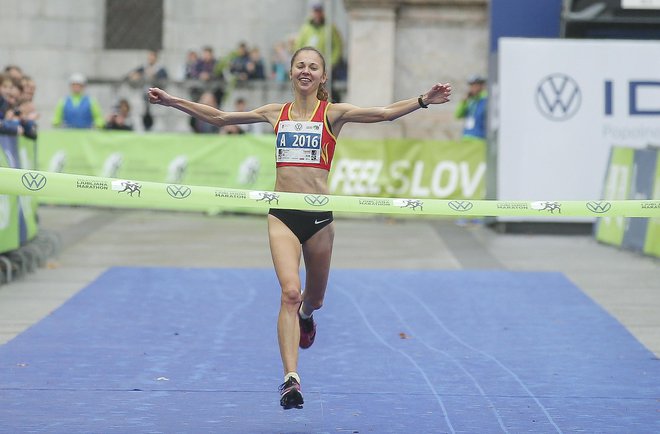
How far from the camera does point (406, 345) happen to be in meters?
11.1

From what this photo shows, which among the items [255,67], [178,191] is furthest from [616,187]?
[178,191]

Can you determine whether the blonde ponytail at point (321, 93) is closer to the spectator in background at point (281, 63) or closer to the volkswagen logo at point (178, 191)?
the volkswagen logo at point (178, 191)

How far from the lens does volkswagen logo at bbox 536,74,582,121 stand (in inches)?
808

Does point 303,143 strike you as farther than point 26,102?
No

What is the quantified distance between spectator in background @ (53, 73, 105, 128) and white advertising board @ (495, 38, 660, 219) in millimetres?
8118

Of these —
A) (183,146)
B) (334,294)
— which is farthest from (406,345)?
(183,146)

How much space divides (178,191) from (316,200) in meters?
0.80

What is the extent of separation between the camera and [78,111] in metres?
25.3

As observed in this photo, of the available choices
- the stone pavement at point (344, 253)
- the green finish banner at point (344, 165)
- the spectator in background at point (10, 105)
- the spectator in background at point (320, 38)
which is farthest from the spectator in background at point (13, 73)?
the spectator in background at point (320, 38)

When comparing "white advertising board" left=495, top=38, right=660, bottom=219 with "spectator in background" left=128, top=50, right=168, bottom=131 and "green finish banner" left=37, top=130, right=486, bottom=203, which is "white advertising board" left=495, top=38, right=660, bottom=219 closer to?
"green finish banner" left=37, top=130, right=486, bottom=203

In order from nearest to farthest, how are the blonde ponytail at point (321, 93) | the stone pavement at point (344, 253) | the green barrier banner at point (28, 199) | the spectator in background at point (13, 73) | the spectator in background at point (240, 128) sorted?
the blonde ponytail at point (321, 93) → the stone pavement at point (344, 253) → the green barrier banner at point (28, 199) → the spectator in background at point (13, 73) → the spectator in background at point (240, 128)

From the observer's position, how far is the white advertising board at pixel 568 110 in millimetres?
20391

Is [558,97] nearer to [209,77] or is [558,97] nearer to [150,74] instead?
[209,77]

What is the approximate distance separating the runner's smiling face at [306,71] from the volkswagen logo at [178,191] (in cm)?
98
